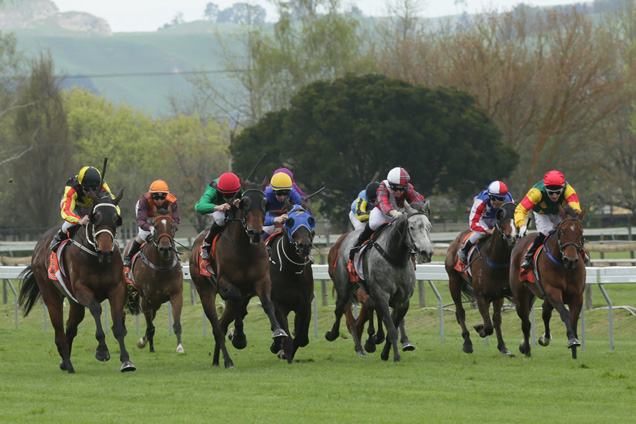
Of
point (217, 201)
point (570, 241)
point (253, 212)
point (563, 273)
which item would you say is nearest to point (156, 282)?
point (217, 201)

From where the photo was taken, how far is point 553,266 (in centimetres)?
1134

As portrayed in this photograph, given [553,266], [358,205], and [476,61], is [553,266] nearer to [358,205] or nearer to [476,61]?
[358,205]

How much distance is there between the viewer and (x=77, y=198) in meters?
11.5

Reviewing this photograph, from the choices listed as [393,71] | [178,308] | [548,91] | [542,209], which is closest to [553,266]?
[542,209]

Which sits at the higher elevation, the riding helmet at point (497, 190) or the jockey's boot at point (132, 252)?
the riding helmet at point (497, 190)

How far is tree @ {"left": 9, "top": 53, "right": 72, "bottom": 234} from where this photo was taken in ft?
156

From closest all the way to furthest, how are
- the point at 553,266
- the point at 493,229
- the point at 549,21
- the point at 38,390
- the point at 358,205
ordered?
1. the point at 38,390
2. the point at 553,266
3. the point at 493,229
4. the point at 358,205
5. the point at 549,21

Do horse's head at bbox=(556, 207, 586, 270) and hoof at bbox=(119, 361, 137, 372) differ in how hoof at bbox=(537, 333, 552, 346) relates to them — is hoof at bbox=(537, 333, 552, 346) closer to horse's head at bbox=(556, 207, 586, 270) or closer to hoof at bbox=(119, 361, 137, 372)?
horse's head at bbox=(556, 207, 586, 270)

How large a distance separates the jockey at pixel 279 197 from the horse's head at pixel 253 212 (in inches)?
25.2

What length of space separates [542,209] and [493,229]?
825 millimetres

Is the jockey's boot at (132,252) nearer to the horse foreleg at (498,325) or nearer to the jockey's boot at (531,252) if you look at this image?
the horse foreleg at (498,325)

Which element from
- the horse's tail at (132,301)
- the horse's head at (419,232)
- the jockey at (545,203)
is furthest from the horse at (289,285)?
the horse's tail at (132,301)

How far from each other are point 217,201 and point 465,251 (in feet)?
10.7

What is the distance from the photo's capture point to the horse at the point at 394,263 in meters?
10.9
